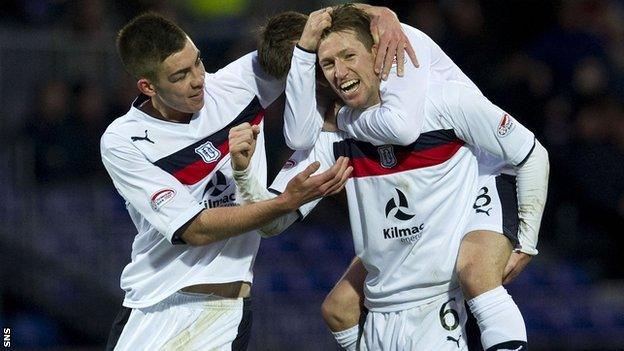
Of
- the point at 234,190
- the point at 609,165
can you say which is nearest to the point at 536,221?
the point at 234,190

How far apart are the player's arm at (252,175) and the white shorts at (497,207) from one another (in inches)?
23.5

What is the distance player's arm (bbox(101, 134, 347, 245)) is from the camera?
16.5 feet

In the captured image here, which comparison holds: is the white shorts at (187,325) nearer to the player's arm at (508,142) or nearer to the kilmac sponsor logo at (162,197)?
the kilmac sponsor logo at (162,197)

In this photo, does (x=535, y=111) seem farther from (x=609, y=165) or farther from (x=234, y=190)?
(x=234, y=190)

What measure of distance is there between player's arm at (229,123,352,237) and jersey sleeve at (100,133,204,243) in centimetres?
25

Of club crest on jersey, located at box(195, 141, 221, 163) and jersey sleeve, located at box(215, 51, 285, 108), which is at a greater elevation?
jersey sleeve, located at box(215, 51, 285, 108)

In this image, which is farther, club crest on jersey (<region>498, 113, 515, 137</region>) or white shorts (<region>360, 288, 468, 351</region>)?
white shorts (<region>360, 288, 468, 351</region>)

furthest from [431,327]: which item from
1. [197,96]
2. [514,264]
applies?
[197,96]

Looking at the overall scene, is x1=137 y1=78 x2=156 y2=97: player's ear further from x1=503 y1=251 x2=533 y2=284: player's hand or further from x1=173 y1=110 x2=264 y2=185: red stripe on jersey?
x1=503 y1=251 x2=533 y2=284: player's hand

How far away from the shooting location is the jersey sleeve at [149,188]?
210 inches

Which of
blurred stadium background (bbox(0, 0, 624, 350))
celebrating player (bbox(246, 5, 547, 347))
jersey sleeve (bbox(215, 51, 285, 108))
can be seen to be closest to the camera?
celebrating player (bbox(246, 5, 547, 347))

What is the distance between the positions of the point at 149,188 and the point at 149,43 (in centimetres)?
65

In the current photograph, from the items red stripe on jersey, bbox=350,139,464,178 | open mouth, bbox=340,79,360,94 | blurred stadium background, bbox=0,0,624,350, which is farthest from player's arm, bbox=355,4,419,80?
blurred stadium background, bbox=0,0,624,350

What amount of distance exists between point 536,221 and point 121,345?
1.95m
